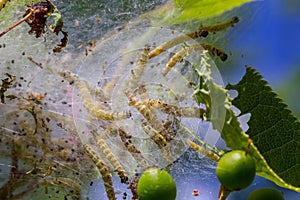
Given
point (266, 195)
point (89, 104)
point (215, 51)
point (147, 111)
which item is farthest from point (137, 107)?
point (266, 195)

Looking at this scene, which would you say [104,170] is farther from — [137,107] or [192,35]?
[192,35]

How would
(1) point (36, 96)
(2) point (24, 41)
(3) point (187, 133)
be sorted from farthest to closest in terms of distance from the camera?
(2) point (24, 41) → (1) point (36, 96) → (3) point (187, 133)

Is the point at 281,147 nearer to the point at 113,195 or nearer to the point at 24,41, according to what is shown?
the point at 113,195

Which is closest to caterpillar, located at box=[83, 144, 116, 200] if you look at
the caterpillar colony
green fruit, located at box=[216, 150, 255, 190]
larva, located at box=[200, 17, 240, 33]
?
the caterpillar colony

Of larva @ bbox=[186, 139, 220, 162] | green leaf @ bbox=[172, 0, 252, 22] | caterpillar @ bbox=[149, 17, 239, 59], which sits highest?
green leaf @ bbox=[172, 0, 252, 22]

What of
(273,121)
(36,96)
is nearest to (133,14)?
(36,96)

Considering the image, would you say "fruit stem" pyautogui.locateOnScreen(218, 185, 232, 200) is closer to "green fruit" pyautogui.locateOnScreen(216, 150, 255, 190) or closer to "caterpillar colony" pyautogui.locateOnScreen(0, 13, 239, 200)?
"green fruit" pyautogui.locateOnScreen(216, 150, 255, 190)
